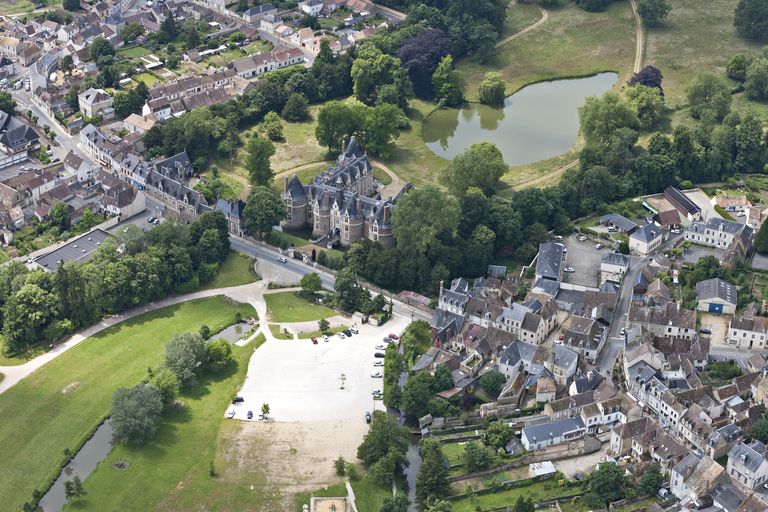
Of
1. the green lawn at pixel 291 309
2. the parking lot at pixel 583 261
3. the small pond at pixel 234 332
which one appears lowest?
the small pond at pixel 234 332

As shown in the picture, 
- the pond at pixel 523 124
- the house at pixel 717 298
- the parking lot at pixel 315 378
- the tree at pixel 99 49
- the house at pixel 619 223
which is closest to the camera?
the parking lot at pixel 315 378

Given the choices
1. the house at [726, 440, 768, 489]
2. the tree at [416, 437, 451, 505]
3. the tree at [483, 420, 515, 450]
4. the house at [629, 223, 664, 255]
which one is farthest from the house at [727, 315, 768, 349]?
the tree at [416, 437, 451, 505]

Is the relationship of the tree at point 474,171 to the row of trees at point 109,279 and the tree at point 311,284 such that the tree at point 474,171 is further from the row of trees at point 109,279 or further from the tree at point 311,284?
the row of trees at point 109,279

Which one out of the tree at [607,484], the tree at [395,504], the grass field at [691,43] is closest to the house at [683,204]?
the grass field at [691,43]

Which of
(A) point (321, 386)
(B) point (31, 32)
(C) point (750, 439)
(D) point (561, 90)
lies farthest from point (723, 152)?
(B) point (31, 32)

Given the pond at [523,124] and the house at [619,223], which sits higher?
the house at [619,223]

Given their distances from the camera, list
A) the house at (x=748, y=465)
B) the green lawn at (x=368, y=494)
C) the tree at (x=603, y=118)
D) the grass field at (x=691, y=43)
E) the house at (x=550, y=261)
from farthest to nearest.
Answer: the grass field at (x=691, y=43) → the tree at (x=603, y=118) → the house at (x=550, y=261) → the green lawn at (x=368, y=494) → the house at (x=748, y=465)
